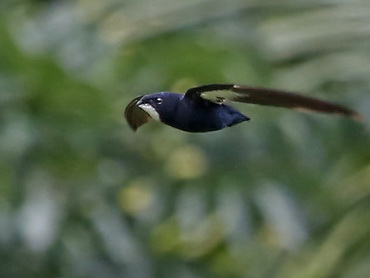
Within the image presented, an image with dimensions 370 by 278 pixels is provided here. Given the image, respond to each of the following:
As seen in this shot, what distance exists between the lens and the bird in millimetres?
366

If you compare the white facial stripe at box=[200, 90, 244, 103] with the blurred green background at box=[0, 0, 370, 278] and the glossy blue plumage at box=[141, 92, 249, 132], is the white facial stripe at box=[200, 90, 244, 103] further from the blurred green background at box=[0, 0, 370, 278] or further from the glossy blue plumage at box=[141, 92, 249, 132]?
the blurred green background at box=[0, 0, 370, 278]

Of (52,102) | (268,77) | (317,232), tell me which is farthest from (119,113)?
(317,232)

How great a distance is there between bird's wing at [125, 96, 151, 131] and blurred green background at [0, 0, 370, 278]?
0.77 metres

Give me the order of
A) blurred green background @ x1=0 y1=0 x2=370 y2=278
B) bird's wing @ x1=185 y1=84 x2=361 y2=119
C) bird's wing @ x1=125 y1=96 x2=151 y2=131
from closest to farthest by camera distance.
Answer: bird's wing @ x1=185 y1=84 x2=361 y2=119
bird's wing @ x1=125 y1=96 x2=151 y2=131
blurred green background @ x1=0 y1=0 x2=370 y2=278

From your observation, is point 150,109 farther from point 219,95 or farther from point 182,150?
point 182,150

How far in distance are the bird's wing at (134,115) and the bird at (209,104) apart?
2 centimetres

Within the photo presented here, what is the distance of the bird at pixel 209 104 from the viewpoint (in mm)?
366

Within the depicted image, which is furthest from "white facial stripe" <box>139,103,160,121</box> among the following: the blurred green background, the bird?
the blurred green background

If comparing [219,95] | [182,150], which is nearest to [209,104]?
[219,95]

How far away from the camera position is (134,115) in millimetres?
481

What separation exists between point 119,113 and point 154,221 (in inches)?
7.1

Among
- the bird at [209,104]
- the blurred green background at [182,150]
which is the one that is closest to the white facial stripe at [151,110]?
the bird at [209,104]

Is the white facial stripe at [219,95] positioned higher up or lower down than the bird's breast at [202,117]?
higher up

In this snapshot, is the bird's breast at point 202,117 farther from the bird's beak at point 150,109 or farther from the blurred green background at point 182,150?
the blurred green background at point 182,150
